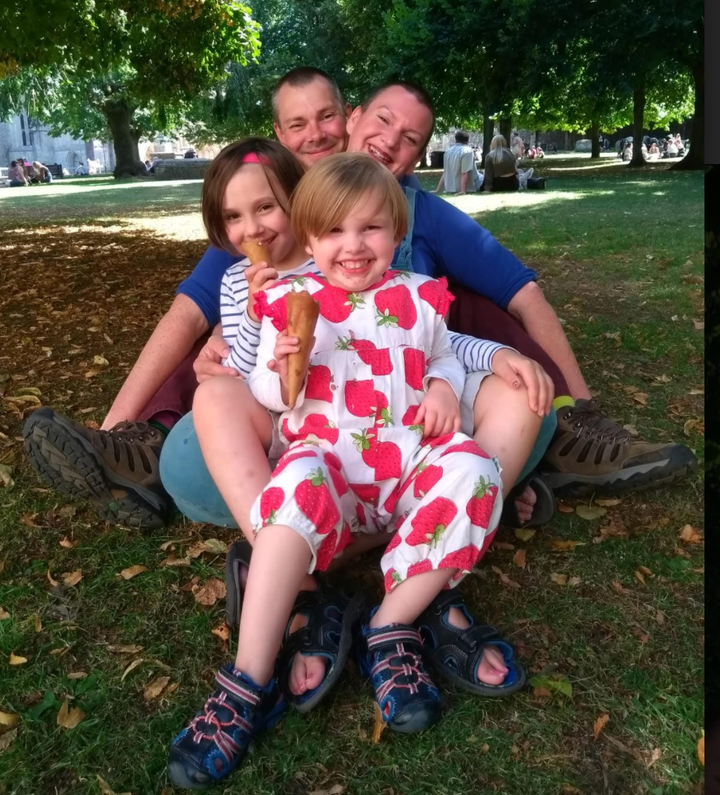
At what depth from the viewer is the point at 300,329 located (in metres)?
1.98

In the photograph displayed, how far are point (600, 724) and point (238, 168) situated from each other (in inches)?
75.2

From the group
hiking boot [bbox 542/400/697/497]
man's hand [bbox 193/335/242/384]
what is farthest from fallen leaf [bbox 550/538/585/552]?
man's hand [bbox 193/335/242/384]

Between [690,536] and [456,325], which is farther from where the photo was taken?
[456,325]

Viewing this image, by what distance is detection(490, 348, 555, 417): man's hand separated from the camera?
222cm

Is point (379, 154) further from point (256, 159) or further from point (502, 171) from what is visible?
point (502, 171)

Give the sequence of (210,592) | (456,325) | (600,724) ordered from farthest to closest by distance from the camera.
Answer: (456,325)
(210,592)
(600,724)

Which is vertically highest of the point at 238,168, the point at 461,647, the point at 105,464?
the point at 238,168

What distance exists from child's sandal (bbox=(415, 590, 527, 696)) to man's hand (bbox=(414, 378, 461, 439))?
1.49ft

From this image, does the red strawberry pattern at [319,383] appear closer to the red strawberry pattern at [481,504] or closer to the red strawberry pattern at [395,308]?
the red strawberry pattern at [395,308]

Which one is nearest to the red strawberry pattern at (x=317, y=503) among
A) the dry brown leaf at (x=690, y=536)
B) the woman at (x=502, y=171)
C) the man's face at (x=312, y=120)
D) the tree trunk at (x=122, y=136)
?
the dry brown leaf at (x=690, y=536)

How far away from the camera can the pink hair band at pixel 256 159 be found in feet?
8.18

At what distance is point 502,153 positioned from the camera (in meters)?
18.3

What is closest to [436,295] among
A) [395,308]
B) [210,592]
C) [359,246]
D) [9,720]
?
[395,308]

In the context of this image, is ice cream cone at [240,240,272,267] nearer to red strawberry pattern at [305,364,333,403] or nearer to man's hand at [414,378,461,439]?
red strawberry pattern at [305,364,333,403]
